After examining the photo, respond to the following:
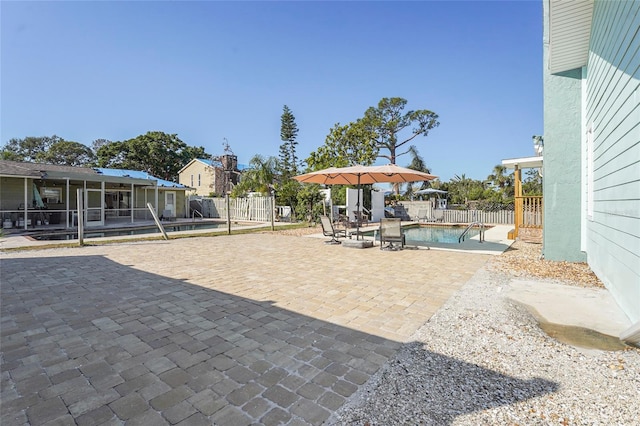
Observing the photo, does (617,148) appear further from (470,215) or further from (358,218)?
(470,215)

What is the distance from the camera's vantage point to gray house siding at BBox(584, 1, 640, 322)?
3221 millimetres

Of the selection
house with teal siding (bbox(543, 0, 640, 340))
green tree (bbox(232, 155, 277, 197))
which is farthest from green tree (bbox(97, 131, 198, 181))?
house with teal siding (bbox(543, 0, 640, 340))

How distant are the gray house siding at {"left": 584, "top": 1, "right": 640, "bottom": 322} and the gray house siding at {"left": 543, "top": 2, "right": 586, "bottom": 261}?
1162mm

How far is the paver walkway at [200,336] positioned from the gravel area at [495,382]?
201mm

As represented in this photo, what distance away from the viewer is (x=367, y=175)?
11.4 meters

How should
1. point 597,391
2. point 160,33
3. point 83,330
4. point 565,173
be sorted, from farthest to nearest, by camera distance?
point 160,33, point 565,173, point 83,330, point 597,391

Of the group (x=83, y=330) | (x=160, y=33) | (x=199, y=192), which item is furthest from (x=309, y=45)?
(x=199, y=192)

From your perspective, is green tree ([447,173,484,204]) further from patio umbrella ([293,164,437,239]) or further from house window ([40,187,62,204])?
house window ([40,187,62,204])

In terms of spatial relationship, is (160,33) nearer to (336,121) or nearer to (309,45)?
(309,45)

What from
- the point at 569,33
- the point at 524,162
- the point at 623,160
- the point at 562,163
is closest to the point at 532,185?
the point at 524,162

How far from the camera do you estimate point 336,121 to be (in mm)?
27500

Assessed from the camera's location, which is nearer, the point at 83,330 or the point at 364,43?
the point at 83,330

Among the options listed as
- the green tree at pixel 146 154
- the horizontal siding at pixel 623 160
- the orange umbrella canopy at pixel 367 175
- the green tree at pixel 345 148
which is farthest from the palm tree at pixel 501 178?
the green tree at pixel 146 154

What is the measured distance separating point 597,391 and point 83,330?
15.8 feet
